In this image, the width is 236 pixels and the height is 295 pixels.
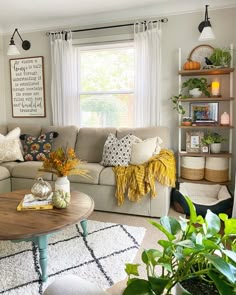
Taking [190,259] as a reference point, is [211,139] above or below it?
above

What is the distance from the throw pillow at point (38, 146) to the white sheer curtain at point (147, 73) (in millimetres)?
1279

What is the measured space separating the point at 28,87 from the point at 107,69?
1367mm

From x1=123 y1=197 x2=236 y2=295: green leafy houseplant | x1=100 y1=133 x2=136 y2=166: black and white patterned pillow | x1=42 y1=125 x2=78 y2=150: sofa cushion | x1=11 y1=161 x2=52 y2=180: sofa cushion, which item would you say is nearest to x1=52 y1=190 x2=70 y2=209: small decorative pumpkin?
x1=100 y1=133 x2=136 y2=166: black and white patterned pillow

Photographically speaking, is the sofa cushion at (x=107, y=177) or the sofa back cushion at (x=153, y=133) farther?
the sofa back cushion at (x=153, y=133)

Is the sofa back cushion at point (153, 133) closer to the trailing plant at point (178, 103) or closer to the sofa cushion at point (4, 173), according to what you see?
the trailing plant at point (178, 103)

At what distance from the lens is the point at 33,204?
210 centimetres

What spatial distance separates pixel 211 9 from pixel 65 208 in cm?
296

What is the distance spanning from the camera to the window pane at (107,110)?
3822 millimetres

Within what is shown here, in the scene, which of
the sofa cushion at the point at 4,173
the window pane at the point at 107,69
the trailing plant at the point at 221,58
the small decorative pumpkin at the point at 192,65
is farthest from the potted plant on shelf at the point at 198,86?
the sofa cushion at the point at 4,173

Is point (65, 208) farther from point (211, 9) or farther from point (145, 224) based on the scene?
point (211, 9)

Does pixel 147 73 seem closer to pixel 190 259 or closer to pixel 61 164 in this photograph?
pixel 61 164

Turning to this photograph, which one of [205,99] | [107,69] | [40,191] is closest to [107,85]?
[107,69]

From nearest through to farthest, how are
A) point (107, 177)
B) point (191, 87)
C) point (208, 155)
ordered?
point (107, 177)
point (208, 155)
point (191, 87)

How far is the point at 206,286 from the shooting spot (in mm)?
651
